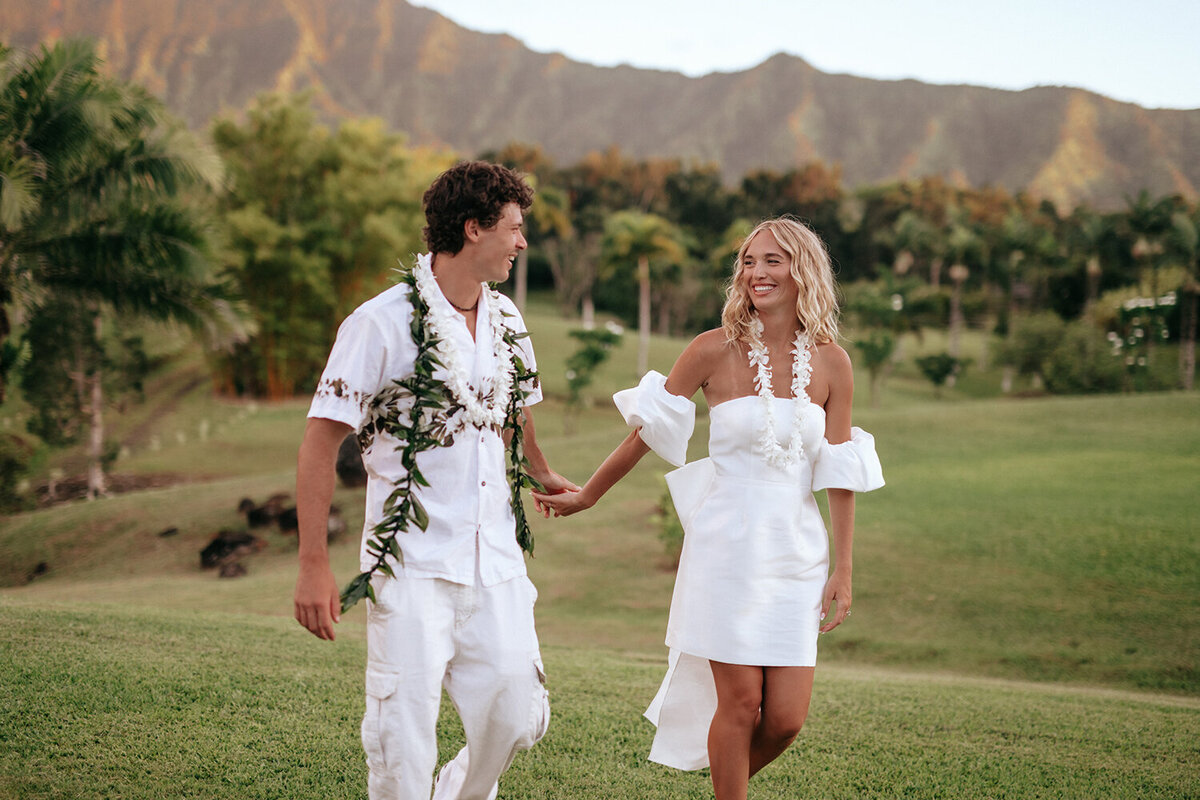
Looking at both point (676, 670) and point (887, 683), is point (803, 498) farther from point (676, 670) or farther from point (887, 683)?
point (887, 683)

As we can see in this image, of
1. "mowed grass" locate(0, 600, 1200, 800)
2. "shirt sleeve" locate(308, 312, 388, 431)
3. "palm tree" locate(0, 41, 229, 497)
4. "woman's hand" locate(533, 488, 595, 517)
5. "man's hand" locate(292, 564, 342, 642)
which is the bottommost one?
"mowed grass" locate(0, 600, 1200, 800)

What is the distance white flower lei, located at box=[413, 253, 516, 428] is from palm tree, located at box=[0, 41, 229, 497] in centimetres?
1195

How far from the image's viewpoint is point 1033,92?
561ft

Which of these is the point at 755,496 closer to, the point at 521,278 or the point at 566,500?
the point at 566,500

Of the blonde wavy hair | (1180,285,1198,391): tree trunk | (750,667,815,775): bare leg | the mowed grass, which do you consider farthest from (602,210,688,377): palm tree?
(750,667,815,775): bare leg

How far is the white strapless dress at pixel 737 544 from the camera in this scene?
3.43 meters

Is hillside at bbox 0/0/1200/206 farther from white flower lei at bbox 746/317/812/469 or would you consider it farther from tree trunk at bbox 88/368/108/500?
white flower lei at bbox 746/317/812/469

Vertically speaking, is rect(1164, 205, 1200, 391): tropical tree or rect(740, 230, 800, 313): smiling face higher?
rect(1164, 205, 1200, 391): tropical tree

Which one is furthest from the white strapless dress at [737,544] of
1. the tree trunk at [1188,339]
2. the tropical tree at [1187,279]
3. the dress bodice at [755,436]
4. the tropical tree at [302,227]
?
the tree trunk at [1188,339]

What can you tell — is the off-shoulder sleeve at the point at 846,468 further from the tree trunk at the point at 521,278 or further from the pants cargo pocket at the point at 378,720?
the tree trunk at the point at 521,278

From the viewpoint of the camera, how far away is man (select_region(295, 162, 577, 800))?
286cm

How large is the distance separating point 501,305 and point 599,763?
241 cm

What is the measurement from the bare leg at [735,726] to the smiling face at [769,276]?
1.37 m

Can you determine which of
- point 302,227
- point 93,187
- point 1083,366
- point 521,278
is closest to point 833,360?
point 93,187
